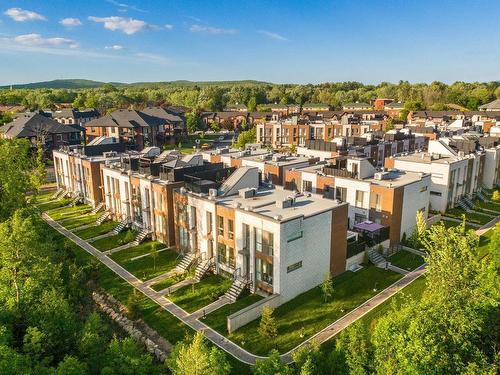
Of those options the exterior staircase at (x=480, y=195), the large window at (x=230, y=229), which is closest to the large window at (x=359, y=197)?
the large window at (x=230, y=229)

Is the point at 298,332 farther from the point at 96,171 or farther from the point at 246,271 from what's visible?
the point at 96,171

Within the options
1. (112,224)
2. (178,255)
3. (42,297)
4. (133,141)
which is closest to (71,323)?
(42,297)

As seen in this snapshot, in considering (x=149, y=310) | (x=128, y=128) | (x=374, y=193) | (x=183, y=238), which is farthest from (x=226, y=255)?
(x=128, y=128)

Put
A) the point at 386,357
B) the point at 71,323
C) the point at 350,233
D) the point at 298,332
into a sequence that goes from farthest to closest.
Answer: the point at 350,233 → the point at 298,332 → the point at 71,323 → the point at 386,357

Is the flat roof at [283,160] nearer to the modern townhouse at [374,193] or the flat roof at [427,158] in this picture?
the modern townhouse at [374,193]

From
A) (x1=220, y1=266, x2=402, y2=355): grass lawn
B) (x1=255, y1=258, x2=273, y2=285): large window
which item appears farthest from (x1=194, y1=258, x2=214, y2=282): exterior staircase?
(x1=220, y1=266, x2=402, y2=355): grass lawn

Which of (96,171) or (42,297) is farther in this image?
(96,171)
